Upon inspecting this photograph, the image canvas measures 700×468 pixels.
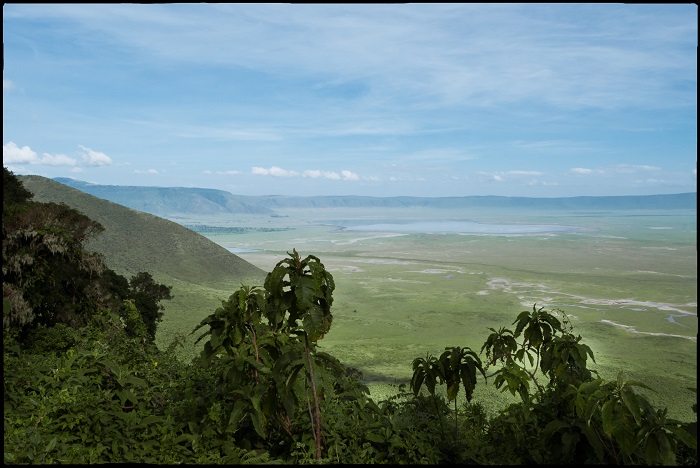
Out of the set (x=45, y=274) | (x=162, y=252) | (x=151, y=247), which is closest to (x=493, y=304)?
(x=162, y=252)

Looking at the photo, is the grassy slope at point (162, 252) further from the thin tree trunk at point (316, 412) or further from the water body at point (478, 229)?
the water body at point (478, 229)

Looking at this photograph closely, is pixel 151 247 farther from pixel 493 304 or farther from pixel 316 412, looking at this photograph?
pixel 316 412

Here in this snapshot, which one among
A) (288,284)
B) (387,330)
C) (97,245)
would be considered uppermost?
(288,284)

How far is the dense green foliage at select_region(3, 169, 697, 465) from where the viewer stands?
10.8 feet

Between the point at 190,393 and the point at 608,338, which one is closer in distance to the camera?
the point at 190,393

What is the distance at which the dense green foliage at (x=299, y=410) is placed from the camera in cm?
330

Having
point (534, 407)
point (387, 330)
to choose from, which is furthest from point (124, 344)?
point (387, 330)

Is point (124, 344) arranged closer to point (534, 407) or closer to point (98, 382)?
point (98, 382)

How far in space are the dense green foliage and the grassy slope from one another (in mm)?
36208

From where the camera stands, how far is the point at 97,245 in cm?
4959

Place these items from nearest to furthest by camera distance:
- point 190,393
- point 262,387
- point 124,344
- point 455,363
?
point 262,387 < point 455,363 < point 190,393 < point 124,344

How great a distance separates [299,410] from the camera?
4254 millimetres

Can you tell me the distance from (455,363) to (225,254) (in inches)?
2156

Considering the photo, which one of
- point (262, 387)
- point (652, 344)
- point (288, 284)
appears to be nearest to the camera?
point (288, 284)
